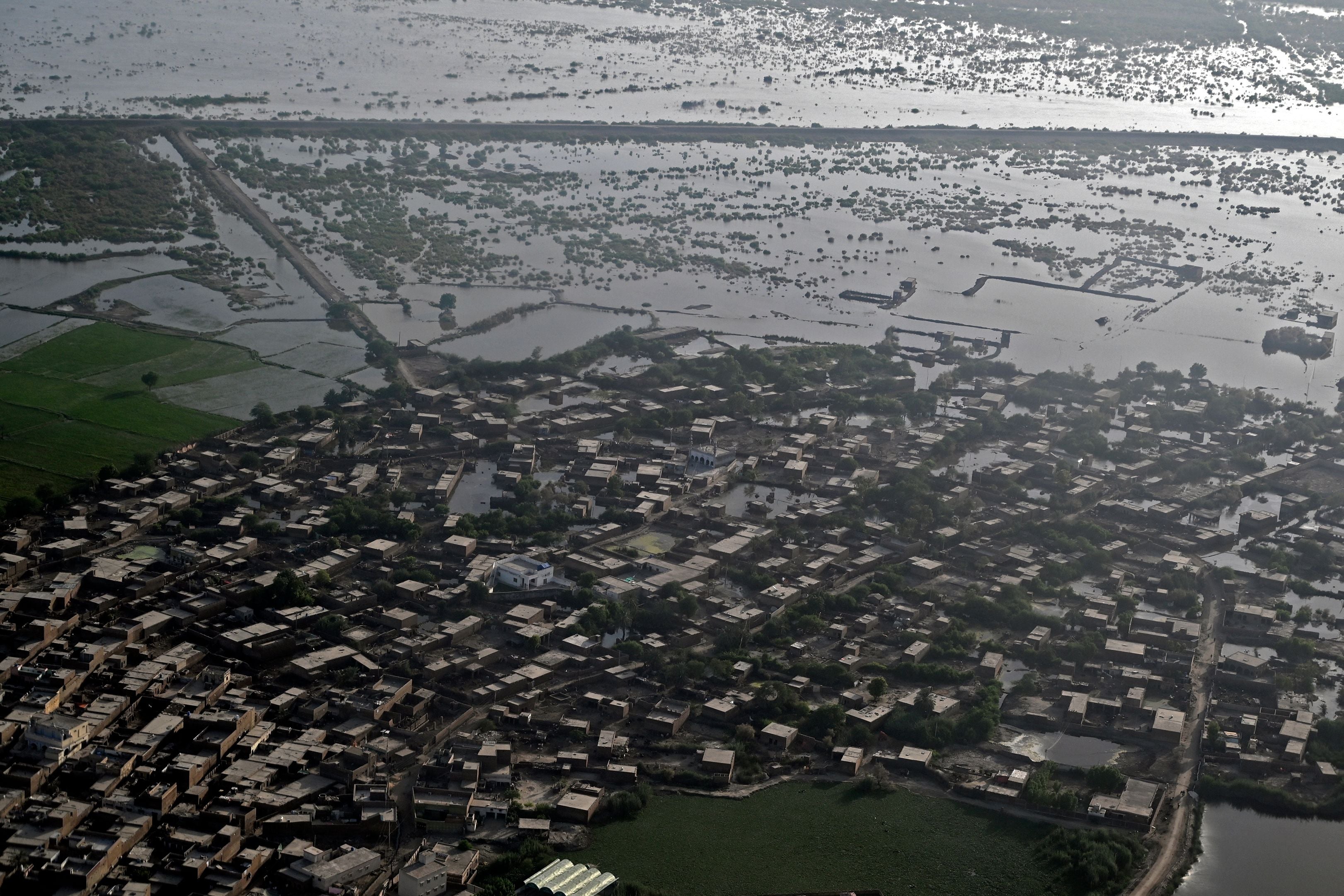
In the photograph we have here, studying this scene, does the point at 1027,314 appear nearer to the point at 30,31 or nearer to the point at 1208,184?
the point at 1208,184

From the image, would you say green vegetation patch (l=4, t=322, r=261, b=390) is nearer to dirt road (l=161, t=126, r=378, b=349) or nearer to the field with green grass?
the field with green grass

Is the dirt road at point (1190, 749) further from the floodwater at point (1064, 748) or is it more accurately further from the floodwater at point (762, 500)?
the floodwater at point (762, 500)

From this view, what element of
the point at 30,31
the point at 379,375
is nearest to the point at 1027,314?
the point at 379,375

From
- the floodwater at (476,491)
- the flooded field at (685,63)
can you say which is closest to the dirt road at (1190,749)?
the floodwater at (476,491)

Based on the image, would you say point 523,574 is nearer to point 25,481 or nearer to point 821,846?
point 821,846

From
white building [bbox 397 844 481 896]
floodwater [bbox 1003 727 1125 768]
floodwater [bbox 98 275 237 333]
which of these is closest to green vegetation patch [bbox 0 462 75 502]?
floodwater [bbox 98 275 237 333]
